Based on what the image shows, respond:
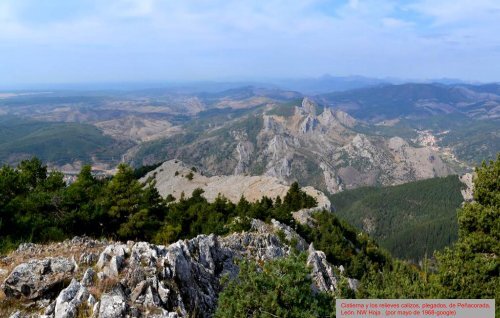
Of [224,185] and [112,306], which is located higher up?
[112,306]

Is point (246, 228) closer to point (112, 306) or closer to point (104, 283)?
point (104, 283)

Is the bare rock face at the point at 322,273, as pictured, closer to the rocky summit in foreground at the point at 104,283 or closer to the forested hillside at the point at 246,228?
the forested hillside at the point at 246,228

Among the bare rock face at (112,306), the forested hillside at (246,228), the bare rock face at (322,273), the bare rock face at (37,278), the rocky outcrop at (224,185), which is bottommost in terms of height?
the rocky outcrop at (224,185)

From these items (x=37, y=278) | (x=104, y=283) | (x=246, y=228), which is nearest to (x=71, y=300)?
(x=104, y=283)

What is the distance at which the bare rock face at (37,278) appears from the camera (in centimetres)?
1288

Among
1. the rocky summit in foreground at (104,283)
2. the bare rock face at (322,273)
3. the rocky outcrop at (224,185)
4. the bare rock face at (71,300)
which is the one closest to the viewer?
the bare rock face at (71,300)

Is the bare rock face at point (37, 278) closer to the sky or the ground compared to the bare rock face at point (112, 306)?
closer to the sky

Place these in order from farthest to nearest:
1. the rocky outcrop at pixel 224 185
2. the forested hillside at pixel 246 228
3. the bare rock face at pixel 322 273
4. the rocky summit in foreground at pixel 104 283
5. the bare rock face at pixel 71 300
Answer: the rocky outcrop at pixel 224 185
the bare rock face at pixel 322 273
the forested hillside at pixel 246 228
the rocky summit in foreground at pixel 104 283
the bare rock face at pixel 71 300

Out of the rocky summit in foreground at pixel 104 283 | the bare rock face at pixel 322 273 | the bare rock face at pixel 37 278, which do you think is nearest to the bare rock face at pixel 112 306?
the rocky summit in foreground at pixel 104 283

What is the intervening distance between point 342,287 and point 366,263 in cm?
3934

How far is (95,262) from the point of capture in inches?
582

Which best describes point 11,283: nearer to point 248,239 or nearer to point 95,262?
point 95,262

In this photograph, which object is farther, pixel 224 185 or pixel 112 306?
pixel 224 185

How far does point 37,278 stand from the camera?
13.3 meters
